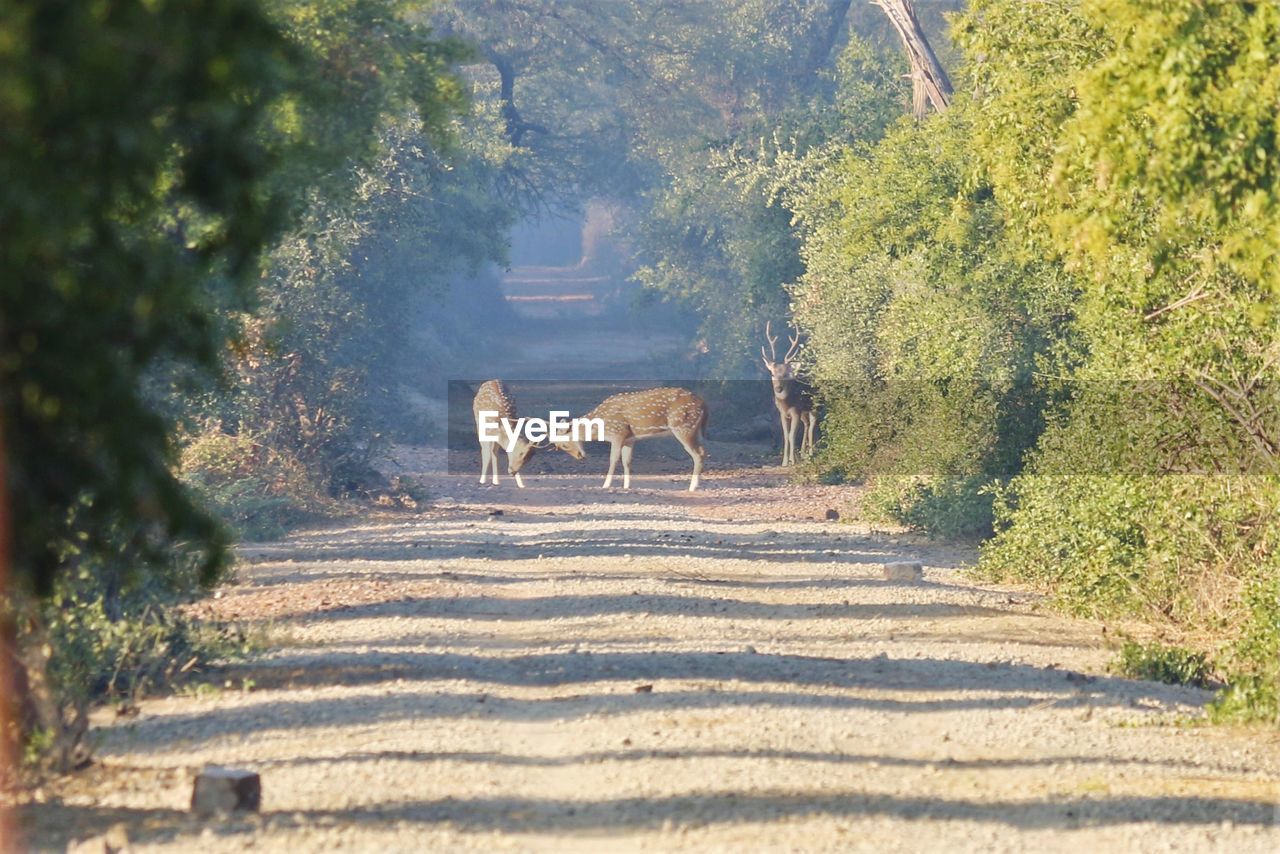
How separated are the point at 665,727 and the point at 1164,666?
15.2 feet

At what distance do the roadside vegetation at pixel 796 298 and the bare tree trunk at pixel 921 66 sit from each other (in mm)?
2621

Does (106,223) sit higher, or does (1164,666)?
(106,223)

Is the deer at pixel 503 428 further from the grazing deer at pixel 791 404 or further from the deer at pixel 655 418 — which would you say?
the grazing deer at pixel 791 404

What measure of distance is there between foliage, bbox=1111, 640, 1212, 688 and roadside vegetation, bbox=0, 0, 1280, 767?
0.16ft

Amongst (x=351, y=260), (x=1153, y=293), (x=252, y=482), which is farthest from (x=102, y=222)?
(x=351, y=260)

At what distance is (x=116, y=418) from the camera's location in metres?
5.22

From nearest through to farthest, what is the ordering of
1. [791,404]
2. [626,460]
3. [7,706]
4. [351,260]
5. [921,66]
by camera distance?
1. [7,706]
2. [921,66]
3. [626,460]
4. [351,260]
5. [791,404]

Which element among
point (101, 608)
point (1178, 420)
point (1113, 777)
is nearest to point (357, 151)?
point (101, 608)

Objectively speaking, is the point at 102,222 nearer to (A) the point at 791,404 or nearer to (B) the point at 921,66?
(B) the point at 921,66

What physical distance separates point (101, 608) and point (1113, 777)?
19.9ft

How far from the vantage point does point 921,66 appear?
81.5ft

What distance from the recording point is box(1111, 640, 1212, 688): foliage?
1279 centimetres

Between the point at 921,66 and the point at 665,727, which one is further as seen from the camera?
the point at 921,66

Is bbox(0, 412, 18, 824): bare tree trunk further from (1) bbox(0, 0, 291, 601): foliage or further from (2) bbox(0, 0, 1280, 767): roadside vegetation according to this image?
(1) bbox(0, 0, 291, 601): foliage
